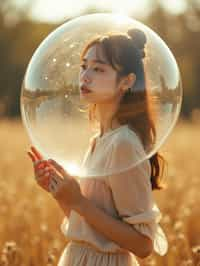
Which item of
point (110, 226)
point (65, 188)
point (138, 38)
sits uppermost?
point (138, 38)

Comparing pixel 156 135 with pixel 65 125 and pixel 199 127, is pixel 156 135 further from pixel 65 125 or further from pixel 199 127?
pixel 199 127

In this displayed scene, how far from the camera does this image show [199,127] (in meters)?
16.6

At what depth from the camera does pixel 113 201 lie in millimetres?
2928

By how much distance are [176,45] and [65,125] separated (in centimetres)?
3255

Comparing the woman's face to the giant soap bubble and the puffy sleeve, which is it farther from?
the puffy sleeve

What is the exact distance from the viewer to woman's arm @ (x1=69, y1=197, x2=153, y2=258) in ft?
9.36

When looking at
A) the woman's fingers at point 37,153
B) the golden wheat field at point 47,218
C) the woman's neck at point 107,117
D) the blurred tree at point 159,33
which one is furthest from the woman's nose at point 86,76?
the blurred tree at point 159,33

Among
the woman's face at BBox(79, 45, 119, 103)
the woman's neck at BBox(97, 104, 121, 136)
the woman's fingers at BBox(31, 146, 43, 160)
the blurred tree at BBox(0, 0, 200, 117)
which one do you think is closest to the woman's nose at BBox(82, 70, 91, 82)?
the woman's face at BBox(79, 45, 119, 103)

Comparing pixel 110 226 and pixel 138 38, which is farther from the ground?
pixel 138 38

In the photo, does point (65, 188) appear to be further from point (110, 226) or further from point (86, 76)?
point (86, 76)

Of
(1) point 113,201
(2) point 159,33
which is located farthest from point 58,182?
(2) point 159,33

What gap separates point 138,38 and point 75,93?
298 mm

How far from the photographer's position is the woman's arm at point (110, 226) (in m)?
2.85

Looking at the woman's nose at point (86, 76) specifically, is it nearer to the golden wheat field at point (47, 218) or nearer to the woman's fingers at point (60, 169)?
the woman's fingers at point (60, 169)
